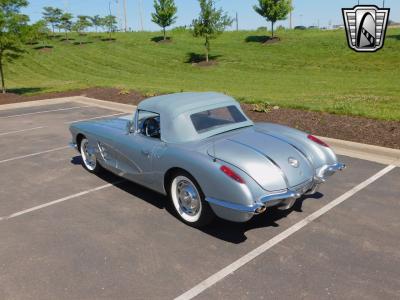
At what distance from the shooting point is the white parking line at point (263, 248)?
3724 millimetres

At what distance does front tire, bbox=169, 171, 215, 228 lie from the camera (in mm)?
4719

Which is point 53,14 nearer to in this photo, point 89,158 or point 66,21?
point 66,21

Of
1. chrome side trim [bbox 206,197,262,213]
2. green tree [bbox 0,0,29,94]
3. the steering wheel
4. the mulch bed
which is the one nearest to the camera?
chrome side trim [bbox 206,197,262,213]

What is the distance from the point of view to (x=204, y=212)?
4.72m

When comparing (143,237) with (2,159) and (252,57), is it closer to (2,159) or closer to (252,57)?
(2,159)

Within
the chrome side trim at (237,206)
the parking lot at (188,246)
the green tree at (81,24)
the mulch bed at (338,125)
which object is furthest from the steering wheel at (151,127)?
the green tree at (81,24)

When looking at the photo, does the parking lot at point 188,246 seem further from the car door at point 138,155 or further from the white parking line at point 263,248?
the car door at point 138,155

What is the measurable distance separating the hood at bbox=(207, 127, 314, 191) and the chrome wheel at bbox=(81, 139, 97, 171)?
A: 307 cm

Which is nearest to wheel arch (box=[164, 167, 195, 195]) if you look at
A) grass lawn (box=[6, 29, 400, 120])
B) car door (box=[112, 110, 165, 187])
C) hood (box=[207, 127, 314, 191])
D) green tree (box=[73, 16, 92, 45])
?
car door (box=[112, 110, 165, 187])

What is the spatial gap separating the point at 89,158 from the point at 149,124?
204 cm

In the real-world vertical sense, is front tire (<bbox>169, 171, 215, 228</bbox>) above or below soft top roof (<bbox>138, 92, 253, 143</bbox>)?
below

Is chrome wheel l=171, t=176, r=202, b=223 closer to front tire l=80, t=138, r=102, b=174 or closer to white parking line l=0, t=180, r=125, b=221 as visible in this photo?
white parking line l=0, t=180, r=125, b=221

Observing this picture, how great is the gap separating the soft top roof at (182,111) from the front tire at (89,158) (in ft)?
5.96

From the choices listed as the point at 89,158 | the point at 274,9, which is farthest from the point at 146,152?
the point at 274,9
